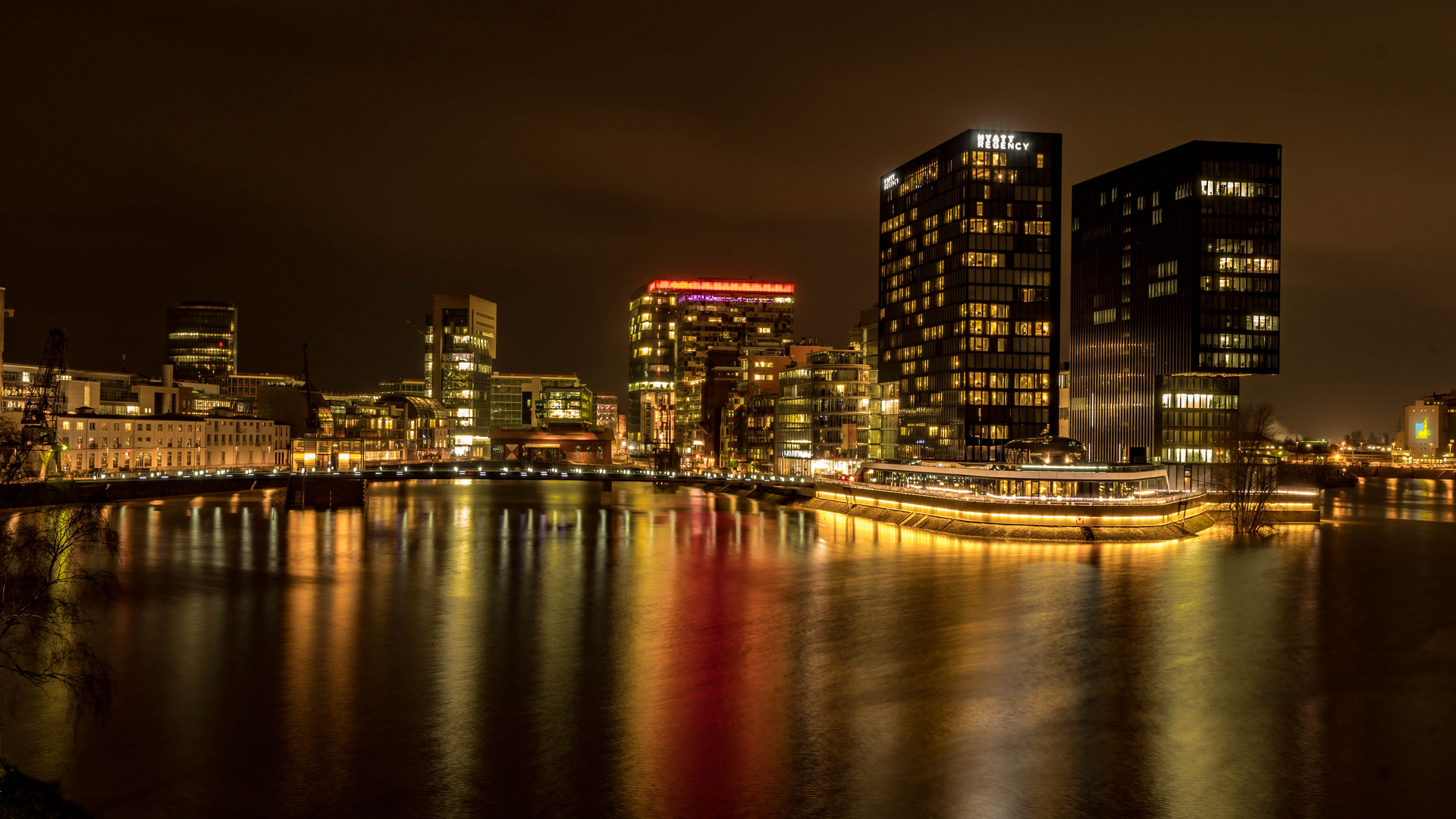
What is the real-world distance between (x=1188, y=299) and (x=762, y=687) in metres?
101

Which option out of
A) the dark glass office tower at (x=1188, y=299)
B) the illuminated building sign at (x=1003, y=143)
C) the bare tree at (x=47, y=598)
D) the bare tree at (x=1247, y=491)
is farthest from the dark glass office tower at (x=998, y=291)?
the bare tree at (x=47, y=598)

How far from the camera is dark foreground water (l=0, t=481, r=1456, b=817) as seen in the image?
1071 inches

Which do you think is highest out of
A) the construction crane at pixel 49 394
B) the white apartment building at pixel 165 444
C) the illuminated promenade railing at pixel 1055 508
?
the construction crane at pixel 49 394

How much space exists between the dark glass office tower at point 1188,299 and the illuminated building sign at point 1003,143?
53.1 feet

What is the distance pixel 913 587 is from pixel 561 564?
2270cm

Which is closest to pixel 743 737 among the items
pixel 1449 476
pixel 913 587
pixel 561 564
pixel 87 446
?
pixel 913 587

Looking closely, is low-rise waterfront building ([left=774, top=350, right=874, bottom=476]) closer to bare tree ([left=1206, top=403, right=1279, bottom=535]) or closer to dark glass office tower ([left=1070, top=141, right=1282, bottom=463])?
dark glass office tower ([left=1070, top=141, right=1282, bottom=463])

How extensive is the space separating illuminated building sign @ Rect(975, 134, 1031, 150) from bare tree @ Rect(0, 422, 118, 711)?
105232mm

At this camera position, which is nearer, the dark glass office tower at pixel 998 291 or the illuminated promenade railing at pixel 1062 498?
the illuminated promenade railing at pixel 1062 498

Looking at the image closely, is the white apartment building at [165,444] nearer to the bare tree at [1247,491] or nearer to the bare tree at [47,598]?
the bare tree at [47,598]

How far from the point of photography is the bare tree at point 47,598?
23.0 metres

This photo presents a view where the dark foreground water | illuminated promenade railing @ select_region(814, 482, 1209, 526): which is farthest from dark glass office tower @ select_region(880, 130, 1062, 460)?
the dark foreground water

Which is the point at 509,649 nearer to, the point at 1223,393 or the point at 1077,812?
the point at 1077,812

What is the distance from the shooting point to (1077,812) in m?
26.0
